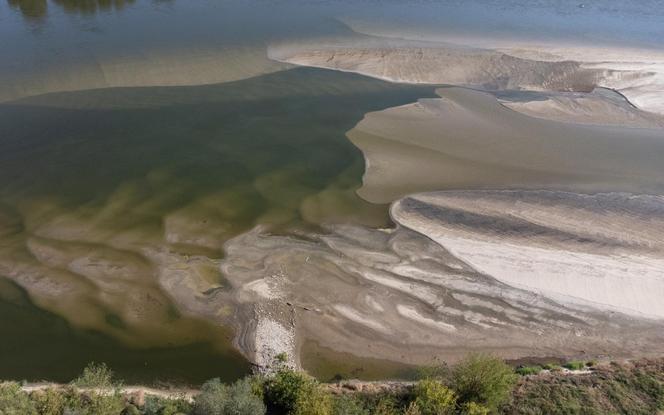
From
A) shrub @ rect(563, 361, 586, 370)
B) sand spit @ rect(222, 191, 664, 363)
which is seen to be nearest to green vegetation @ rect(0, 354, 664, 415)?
shrub @ rect(563, 361, 586, 370)

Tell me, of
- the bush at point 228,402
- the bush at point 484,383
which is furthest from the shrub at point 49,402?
the bush at point 484,383

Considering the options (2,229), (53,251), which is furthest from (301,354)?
(2,229)

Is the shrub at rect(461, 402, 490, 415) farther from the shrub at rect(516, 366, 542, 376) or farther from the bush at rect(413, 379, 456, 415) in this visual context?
the shrub at rect(516, 366, 542, 376)

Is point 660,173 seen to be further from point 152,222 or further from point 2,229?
point 2,229

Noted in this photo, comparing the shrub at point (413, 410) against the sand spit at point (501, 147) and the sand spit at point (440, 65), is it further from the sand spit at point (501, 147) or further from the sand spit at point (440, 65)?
the sand spit at point (440, 65)

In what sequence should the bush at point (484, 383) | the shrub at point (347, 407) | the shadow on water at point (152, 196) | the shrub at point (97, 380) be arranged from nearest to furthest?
1. the shrub at point (347, 407)
2. the bush at point (484, 383)
3. the shrub at point (97, 380)
4. the shadow on water at point (152, 196)

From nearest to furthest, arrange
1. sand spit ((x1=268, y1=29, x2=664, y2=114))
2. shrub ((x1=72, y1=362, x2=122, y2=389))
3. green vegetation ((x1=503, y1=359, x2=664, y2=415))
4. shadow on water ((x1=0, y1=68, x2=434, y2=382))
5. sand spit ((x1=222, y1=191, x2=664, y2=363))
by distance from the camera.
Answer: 1. shrub ((x1=72, y1=362, x2=122, y2=389))
2. green vegetation ((x1=503, y1=359, x2=664, y2=415))
3. shadow on water ((x1=0, y1=68, x2=434, y2=382))
4. sand spit ((x1=222, y1=191, x2=664, y2=363))
5. sand spit ((x1=268, y1=29, x2=664, y2=114))

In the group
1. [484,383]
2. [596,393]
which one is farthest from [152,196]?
[596,393]
